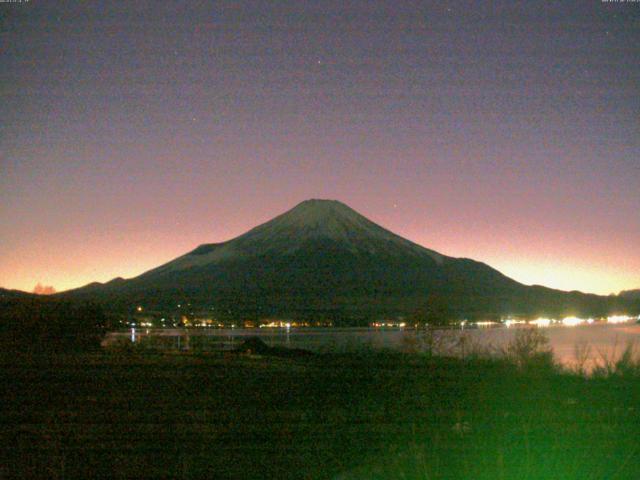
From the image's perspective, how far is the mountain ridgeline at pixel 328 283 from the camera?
89188mm

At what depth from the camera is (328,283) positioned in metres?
104

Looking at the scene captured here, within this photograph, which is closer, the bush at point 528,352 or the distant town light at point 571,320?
the bush at point 528,352

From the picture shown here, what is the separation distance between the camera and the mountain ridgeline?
89188 millimetres

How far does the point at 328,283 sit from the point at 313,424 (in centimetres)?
9595

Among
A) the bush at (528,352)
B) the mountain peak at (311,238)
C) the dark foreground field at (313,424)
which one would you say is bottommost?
the dark foreground field at (313,424)

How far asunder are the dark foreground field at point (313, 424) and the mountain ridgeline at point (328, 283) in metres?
67.4

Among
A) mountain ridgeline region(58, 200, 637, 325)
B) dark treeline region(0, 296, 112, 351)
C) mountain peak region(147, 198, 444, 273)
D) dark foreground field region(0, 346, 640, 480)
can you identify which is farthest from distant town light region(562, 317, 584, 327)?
dark foreground field region(0, 346, 640, 480)

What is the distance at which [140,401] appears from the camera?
30.5 feet

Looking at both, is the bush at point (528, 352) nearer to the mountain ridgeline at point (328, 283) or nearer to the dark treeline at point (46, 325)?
the dark treeline at point (46, 325)

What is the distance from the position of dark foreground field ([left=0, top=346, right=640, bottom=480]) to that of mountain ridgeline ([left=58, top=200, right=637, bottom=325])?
221 ft

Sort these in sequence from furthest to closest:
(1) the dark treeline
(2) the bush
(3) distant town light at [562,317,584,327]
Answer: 1. (3) distant town light at [562,317,584,327]
2. (1) the dark treeline
3. (2) the bush

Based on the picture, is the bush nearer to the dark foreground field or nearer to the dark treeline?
the dark foreground field

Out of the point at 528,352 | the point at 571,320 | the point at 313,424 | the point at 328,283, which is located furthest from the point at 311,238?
the point at 313,424

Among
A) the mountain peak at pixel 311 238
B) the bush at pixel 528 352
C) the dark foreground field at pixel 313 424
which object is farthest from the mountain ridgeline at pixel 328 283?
the dark foreground field at pixel 313 424
